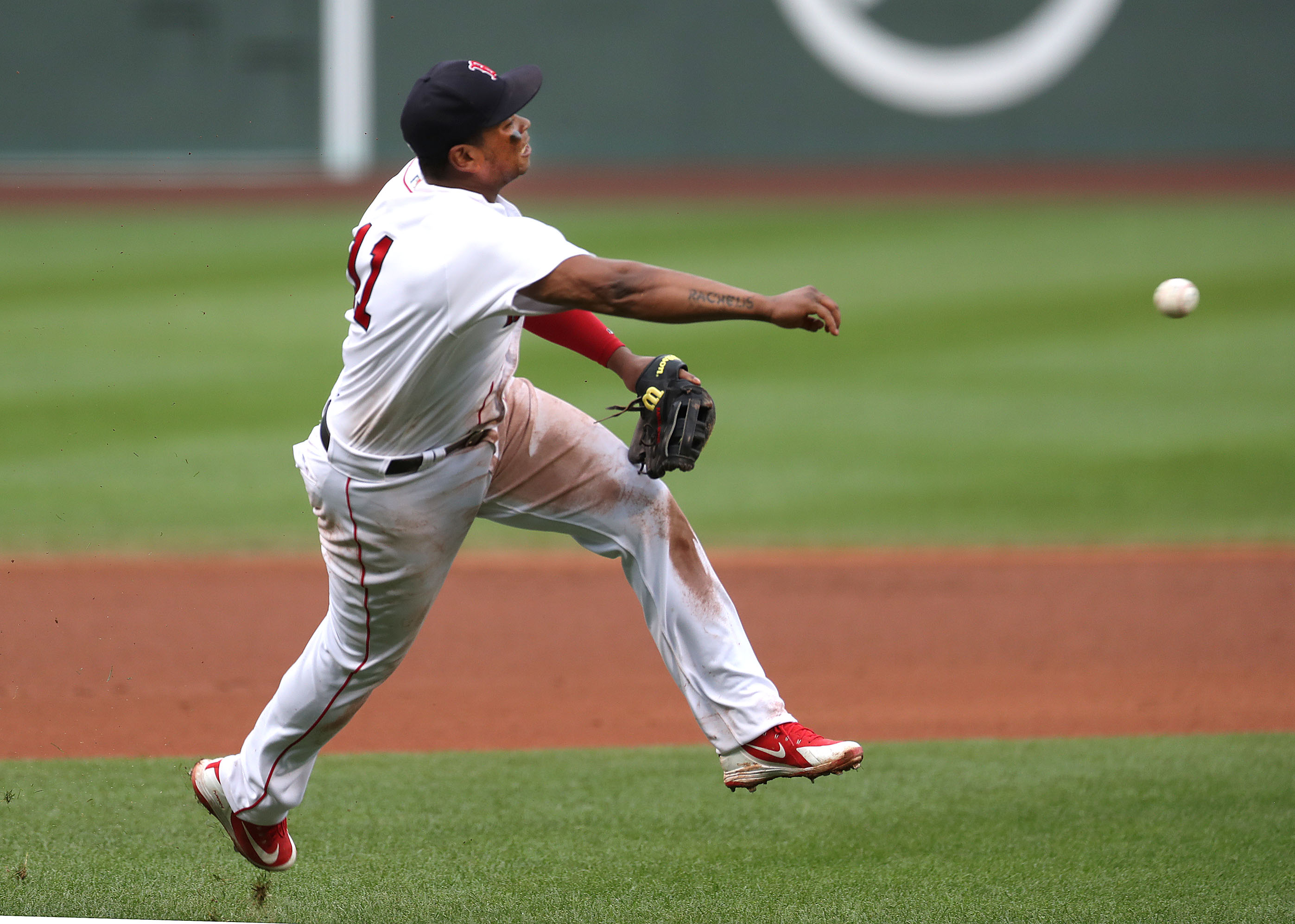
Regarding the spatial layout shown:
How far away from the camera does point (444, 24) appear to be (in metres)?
18.7

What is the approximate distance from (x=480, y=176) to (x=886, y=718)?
305 centimetres

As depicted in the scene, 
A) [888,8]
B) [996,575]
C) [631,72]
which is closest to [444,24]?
[631,72]

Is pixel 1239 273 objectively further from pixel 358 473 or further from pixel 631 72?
pixel 358 473

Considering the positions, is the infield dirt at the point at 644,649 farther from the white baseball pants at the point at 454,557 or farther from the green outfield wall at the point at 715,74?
the green outfield wall at the point at 715,74

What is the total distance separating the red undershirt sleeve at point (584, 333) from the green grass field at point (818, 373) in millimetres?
4647

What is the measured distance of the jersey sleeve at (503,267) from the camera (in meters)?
3.26

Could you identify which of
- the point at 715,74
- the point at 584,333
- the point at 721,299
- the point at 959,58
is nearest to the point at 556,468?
the point at 584,333

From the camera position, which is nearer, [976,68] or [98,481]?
[98,481]

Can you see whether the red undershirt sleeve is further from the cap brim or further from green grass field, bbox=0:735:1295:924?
green grass field, bbox=0:735:1295:924

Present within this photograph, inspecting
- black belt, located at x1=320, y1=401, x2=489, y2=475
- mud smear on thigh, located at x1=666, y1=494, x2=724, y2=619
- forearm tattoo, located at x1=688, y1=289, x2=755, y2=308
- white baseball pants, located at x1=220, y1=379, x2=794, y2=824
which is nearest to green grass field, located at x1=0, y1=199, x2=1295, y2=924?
white baseball pants, located at x1=220, y1=379, x2=794, y2=824

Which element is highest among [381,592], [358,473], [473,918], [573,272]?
[573,272]

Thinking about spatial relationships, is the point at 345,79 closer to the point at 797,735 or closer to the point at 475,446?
the point at 475,446

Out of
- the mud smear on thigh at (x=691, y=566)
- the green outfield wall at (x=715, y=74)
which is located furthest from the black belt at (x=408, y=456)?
the green outfield wall at (x=715, y=74)

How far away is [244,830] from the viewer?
3.94 metres
